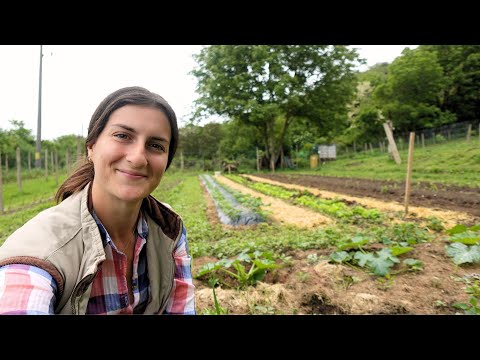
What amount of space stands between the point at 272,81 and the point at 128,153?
19216 mm

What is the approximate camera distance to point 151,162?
102cm

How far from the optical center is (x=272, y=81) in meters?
19.0

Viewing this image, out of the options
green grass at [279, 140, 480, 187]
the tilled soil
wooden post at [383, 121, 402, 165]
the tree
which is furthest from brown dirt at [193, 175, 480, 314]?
the tree

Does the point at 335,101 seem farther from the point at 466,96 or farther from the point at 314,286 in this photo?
the point at 314,286

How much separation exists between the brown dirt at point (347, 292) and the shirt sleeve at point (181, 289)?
2.80 ft

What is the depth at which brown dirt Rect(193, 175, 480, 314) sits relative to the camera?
2.06m

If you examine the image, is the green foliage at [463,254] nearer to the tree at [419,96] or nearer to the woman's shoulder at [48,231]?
the woman's shoulder at [48,231]

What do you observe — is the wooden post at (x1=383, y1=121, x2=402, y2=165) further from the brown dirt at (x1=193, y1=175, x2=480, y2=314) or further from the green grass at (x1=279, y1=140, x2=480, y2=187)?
the brown dirt at (x1=193, y1=175, x2=480, y2=314)

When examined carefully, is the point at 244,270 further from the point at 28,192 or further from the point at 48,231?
the point at 28,192

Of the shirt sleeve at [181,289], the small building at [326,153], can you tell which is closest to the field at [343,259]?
the shirt sleeve at [181,289]

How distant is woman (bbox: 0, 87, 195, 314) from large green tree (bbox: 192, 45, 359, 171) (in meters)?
17.6

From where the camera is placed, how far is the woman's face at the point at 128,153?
0.98 m
